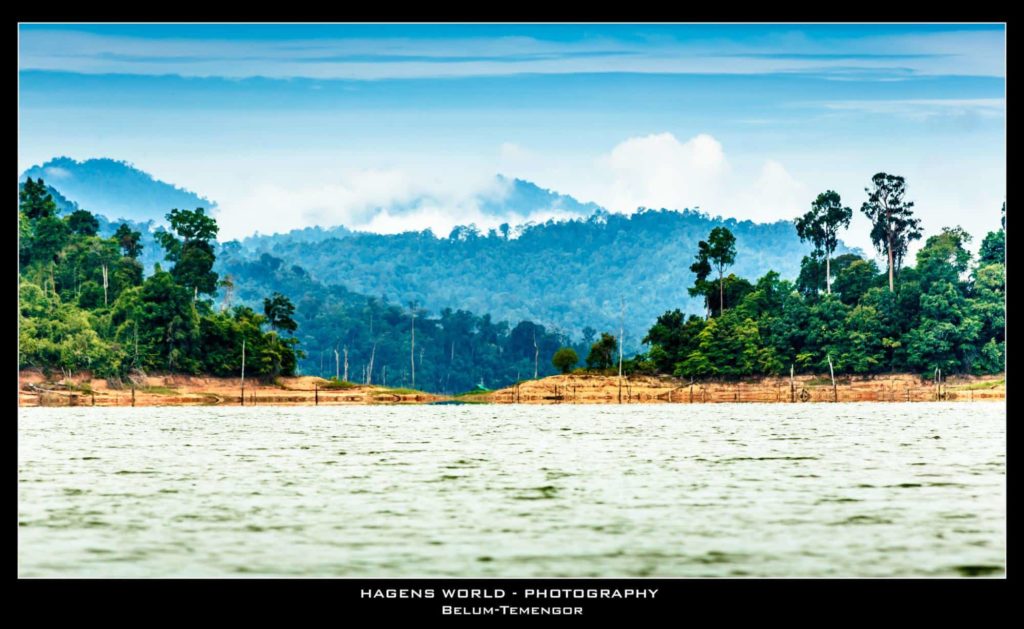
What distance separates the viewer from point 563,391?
88000 mm

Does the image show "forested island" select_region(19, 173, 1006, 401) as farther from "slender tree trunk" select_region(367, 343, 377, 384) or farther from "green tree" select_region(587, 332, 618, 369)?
"slender tree trunk" select_region(367, 343, 377, 384)

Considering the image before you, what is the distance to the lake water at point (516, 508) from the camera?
1439 cm

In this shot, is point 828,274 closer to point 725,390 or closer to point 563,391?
point 725,390

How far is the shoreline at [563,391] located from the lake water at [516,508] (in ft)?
149

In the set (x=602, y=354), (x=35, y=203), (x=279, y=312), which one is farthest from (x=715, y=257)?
(x=35, y=203)

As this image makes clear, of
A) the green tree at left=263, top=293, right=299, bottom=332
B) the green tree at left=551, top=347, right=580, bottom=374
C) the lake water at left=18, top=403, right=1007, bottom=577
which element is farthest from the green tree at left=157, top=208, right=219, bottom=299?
the lake water at left=18, top=403, right=1007, bottom=577

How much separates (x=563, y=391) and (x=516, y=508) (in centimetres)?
6886

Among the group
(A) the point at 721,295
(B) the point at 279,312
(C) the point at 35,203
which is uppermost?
(C) the point at 35,203

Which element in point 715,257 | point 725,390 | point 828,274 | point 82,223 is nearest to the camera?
point 725,390

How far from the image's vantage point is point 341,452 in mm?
32750

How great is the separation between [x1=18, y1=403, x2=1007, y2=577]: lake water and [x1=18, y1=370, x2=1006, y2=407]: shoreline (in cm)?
4551

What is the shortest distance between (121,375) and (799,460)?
2376 inches
